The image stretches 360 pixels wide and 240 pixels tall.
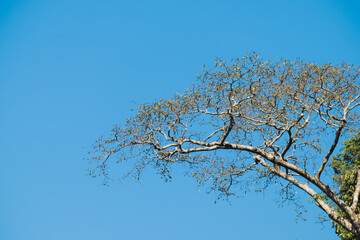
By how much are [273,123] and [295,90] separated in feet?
4.29

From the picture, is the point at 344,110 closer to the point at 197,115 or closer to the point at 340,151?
the point at 197,115

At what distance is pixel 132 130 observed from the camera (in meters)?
14.8

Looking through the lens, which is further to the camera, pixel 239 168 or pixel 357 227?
pixel 239 168

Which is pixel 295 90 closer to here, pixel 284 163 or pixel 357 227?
pixel 284 163

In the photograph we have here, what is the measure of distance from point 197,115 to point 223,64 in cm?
186

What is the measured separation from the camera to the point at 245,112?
1493 cm

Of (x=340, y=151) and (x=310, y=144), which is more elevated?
(x=340, y=151)

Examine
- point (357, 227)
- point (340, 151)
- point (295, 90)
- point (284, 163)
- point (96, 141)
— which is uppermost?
point (340, 151)

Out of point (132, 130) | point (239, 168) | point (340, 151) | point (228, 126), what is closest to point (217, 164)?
point (239, 168)

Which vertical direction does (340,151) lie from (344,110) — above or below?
above

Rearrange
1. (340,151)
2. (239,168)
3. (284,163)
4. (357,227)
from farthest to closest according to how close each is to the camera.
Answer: (340,151), (239,168), (284,163), (357,227)

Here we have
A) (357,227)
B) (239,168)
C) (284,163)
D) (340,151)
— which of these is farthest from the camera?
(340,151)

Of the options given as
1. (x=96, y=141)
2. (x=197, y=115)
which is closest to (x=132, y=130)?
(x=96, y=141)

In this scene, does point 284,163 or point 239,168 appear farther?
point 239,168
